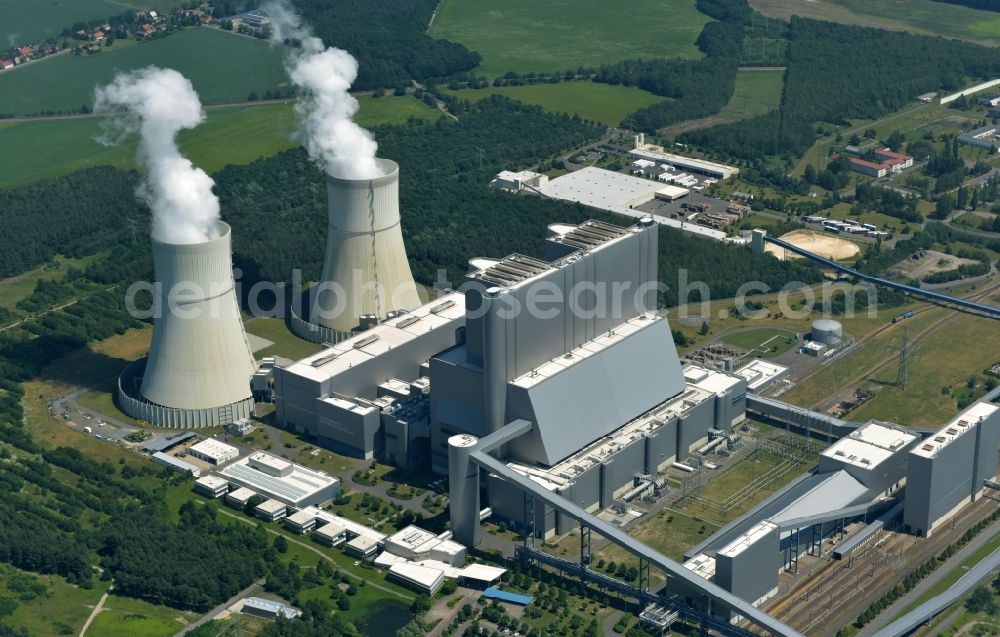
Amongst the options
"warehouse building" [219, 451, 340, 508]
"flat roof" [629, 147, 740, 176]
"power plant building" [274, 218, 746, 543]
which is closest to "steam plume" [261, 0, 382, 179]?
"power plant building" [274, 218, 746, 543]

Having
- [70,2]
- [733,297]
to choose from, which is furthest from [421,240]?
[70,2]

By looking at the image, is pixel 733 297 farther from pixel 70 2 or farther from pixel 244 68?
pixel 70 2

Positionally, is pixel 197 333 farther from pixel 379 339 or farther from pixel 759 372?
pixel 759 372

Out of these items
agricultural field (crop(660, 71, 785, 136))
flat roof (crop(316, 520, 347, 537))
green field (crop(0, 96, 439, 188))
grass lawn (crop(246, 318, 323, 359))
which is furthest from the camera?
agricultural field (crop(660, 71, 785, 136))

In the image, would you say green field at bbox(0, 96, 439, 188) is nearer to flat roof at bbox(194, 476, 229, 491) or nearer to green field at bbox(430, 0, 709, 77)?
green field at bbox(430, 0, 709, 77)

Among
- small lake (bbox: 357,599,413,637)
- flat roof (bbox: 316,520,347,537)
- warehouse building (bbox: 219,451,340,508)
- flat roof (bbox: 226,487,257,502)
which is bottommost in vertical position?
small lake (bbox: 357,599,413,637)

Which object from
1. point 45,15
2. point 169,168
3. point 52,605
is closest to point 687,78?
point 45,15
